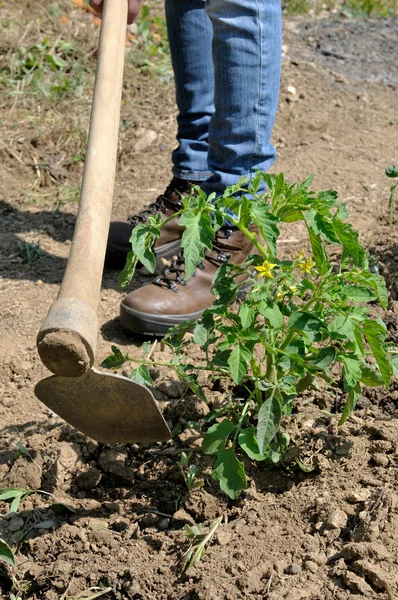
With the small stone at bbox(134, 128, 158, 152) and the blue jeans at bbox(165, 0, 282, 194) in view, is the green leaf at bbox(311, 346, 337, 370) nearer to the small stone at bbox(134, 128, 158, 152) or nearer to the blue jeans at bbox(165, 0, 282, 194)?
the blue jeans at bbox(165, 0, 282, 194)

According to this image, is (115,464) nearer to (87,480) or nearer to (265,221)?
(87,480)

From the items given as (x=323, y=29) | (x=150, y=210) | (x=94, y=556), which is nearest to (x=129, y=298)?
(x=150, y=210)

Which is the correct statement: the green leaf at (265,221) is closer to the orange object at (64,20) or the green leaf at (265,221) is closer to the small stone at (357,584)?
the small stone at (357,584)

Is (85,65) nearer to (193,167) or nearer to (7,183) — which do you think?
(7,183)

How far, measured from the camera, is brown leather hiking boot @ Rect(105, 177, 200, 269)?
10.3 feet

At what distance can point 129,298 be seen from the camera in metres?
2.72

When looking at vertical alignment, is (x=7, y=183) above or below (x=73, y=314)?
below

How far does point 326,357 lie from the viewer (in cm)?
175

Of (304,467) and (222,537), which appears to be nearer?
(222,537)

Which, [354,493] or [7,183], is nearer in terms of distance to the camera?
[354,493]

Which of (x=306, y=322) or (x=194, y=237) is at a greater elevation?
(x=194, y=237)

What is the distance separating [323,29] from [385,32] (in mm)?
462

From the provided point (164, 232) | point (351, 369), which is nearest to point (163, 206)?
point (164, 232)

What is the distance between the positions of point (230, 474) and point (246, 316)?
1.26 ft
